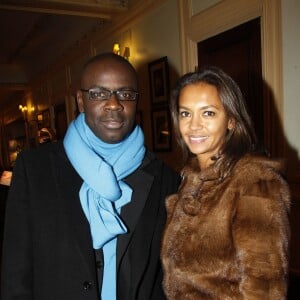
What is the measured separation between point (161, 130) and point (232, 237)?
308 cm

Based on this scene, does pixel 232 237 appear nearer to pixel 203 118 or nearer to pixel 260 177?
pixel 260 177

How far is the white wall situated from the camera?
95.7 inches

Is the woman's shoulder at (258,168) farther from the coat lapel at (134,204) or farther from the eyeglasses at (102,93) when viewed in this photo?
the eyeglasses at (102,93)

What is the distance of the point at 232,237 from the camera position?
3.78 feet

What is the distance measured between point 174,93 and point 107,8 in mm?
3462

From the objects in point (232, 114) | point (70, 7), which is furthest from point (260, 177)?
point (70, 7)

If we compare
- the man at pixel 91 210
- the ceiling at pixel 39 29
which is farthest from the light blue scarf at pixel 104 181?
the ceiling at pixel 39 29

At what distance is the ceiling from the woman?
3.41m

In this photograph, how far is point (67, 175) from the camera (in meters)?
1.38

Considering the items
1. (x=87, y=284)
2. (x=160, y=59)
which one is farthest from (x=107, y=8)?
(x=87, y=284)

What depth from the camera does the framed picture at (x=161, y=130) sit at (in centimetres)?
404

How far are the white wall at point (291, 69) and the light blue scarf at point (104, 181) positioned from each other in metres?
1.59

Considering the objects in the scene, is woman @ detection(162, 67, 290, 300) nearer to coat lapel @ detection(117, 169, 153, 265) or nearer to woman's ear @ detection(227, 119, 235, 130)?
woman's ear @ detection(227, 119, 235, 130)

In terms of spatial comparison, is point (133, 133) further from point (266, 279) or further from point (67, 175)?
point (266, 279)
